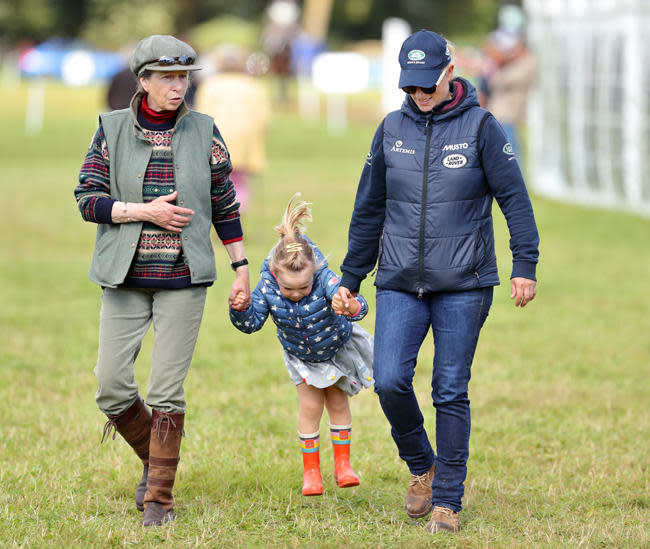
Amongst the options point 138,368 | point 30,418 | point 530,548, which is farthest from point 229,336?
point 530,548

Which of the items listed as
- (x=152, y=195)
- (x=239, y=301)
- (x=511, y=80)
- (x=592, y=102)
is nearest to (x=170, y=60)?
(x=152, y=195)

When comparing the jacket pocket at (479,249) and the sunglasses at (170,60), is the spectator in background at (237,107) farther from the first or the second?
the jacket pocket at (479,249)

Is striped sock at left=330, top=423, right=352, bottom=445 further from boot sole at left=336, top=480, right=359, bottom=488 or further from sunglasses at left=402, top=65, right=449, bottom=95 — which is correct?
sunglasses at left=402, top=65, right=449, bottom=95

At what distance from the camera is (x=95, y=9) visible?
226 ft

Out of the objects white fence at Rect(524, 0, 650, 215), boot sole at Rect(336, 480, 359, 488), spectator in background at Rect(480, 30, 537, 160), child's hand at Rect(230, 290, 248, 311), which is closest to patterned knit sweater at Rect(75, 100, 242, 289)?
child's hand at Rect(230, 290, 248, 311)

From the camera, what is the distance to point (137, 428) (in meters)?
5.29

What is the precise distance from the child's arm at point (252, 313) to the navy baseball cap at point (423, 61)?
110 centimetres

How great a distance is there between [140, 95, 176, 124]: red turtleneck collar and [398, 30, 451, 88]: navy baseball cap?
979mm

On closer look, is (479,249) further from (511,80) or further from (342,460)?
(511,80)

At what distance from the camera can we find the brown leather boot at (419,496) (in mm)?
5156

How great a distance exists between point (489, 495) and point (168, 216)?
6.64ft

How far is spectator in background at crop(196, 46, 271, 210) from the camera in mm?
13289

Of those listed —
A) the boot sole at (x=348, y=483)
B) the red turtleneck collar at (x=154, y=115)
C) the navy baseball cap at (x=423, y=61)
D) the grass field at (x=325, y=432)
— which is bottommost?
the grass field at (x=325, y=432)

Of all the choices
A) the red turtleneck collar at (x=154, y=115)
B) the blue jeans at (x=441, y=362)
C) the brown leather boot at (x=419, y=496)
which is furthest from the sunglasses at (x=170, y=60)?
A: the brown leather boot at (x=419, y=496)
